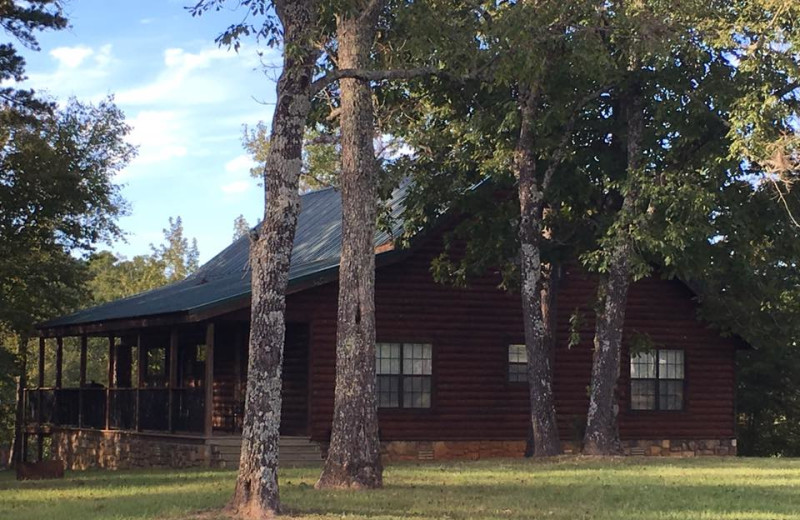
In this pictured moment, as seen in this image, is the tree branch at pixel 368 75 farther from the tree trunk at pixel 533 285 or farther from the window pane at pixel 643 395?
the window pane at pixel 643 395

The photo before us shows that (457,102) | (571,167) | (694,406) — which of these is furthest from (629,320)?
(457,102)

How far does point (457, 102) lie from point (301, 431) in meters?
7.89

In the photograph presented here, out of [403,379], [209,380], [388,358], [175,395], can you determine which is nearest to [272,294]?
A: [209,380]

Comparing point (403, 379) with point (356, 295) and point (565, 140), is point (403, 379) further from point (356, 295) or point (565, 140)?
point (356, 295)

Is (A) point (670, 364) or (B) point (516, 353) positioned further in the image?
(A) point (670, 364)

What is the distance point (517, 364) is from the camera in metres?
29.3

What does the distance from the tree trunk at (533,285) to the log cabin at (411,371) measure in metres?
3.51

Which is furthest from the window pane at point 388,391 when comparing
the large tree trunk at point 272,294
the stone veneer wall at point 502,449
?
the large tree trunk at point 272,294

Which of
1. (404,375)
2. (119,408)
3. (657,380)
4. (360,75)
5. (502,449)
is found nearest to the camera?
(360,75)

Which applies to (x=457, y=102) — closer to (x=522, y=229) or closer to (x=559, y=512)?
(x=522, y=229)

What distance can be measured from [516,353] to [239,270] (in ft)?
29.1

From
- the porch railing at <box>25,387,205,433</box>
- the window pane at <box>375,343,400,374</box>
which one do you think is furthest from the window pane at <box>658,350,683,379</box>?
the porch railing at <box>25,387,205,433</box>

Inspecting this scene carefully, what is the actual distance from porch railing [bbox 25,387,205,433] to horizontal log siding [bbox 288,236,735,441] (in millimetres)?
2614

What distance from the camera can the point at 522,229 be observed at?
81.4ft
